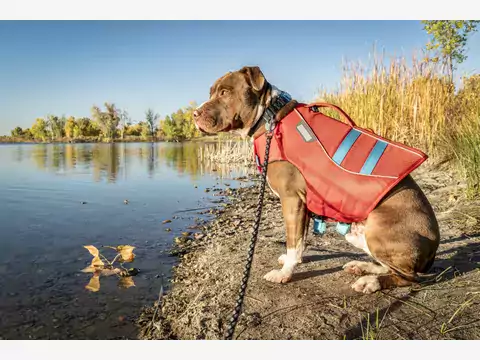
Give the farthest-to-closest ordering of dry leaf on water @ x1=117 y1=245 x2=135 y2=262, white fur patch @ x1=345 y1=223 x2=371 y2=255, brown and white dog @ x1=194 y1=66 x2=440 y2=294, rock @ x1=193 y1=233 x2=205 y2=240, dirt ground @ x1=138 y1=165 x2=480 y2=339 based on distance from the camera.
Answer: rock @ x1=193 y1=233 x2=205 y2=240
dry leaf on water @ x1=117 y1=245 x2=135 y2=262
white fur patch @ x1=345 y1=223 x2=371 y2=255
brown and white dog @ x1=194 y1=66 x2=440 y2=294
dirt ground @ x1=138 y1=165 x2=480 y2=339

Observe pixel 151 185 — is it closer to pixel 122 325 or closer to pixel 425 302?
pixel 122 325

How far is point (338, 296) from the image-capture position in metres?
3.15

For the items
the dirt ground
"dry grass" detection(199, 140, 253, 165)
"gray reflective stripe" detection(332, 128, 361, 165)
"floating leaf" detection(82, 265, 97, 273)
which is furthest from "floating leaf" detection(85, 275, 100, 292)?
"dry grass" detection(199, 140, 253, 165)

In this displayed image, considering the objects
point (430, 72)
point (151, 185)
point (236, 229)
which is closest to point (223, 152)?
point (151, 185)

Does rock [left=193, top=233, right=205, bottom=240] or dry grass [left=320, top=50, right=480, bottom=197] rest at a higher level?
dry grass [left=320, top=50, right=480, bottom=197]

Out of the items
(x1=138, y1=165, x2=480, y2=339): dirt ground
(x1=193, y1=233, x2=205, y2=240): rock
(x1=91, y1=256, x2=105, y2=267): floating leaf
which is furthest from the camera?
(x1=193, y1=233, x2=205, y2=240): rock

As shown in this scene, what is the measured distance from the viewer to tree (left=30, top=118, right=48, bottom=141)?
138 feet

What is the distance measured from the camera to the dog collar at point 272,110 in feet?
11.0

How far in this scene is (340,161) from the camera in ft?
10.4

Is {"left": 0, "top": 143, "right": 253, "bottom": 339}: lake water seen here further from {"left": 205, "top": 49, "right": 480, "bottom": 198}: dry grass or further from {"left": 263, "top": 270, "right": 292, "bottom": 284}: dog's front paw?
{"left": 205, "top": 49, "right": 480, "bottom": 198}: dry grass

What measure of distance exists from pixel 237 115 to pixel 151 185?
9210 mm

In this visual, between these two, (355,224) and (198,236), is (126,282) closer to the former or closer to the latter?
(198,236)

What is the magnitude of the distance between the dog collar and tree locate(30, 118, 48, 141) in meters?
44.9

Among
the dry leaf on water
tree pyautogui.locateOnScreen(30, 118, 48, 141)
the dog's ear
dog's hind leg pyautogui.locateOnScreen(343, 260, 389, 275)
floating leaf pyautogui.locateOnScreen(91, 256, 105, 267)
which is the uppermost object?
tree pyautogui.locateOnScreen(30, 118, 48, 141)
